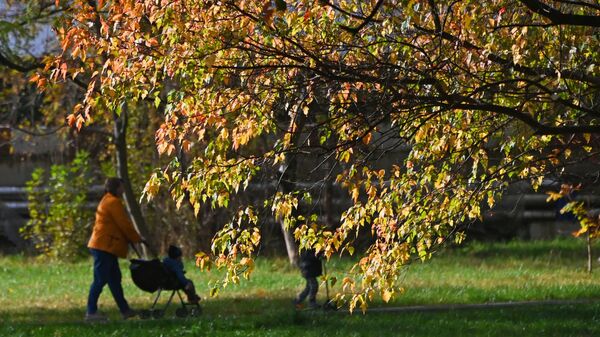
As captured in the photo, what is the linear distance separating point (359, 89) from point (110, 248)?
20.6ft

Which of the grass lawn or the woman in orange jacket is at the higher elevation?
the woman in orange jacket

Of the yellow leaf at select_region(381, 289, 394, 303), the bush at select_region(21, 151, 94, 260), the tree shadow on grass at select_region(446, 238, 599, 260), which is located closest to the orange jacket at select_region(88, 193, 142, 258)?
the yellow leaf at select_region(381, 289, 394, 303)

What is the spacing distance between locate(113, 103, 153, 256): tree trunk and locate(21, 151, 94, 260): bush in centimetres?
138

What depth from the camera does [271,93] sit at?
843 cm

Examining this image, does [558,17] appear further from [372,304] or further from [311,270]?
[372,304]

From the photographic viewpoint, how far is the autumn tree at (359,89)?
8047 millimetres

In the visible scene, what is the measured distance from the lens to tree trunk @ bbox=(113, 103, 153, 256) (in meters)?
20.5

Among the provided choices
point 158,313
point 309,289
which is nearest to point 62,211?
point 158,313

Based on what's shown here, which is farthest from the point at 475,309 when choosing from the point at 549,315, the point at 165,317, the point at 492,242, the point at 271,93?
the point at 492,242

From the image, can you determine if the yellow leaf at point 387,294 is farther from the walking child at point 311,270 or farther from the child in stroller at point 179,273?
the child in stroller at point 179,273

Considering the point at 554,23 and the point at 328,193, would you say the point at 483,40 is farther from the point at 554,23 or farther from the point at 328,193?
the point at 328,193

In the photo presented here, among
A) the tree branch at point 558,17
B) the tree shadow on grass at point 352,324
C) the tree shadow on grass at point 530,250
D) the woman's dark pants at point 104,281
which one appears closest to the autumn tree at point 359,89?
the tree branch at point 558,17

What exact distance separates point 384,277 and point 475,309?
549cm

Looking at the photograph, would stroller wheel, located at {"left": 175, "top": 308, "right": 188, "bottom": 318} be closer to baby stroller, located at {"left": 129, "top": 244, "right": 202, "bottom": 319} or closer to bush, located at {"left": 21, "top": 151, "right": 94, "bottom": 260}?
baby stroller, located at {"left": 129, "top": 244, "right": 202, "bottom": 319}
